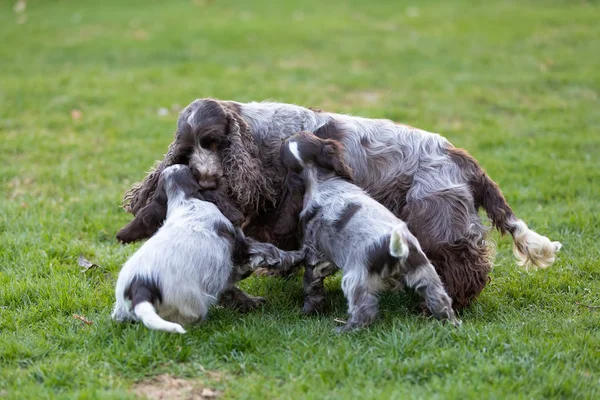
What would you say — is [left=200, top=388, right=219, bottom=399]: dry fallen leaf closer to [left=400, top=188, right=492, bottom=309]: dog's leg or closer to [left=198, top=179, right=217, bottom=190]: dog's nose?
[left=198, top=179, right=217, bottom=190]: dog's nose

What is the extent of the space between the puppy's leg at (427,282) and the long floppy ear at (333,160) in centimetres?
89

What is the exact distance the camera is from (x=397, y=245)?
487 centimetres

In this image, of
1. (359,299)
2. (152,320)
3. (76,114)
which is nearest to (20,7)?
(76,114)

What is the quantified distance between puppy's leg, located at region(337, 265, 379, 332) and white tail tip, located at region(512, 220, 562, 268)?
1.40 m

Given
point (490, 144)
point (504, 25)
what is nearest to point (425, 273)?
point (490, 144)

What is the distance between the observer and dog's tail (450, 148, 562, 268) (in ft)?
18.9

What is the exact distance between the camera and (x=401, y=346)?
16.2 feet

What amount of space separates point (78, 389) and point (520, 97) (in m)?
9.63

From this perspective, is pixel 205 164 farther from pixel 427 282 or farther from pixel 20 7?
pixel 20 7

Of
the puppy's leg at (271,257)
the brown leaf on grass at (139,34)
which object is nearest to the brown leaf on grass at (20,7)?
the brown leaf on grass at (139,34)

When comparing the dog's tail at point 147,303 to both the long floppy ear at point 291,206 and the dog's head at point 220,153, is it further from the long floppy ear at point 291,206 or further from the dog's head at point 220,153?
the long floppy ear at point 291,206

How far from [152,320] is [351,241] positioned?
5.00ft

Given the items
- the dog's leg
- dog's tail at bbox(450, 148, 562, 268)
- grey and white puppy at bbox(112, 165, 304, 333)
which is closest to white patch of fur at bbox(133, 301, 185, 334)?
grey and white puppy at bbox(112, 165, 304, 333)

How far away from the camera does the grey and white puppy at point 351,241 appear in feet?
16.8
